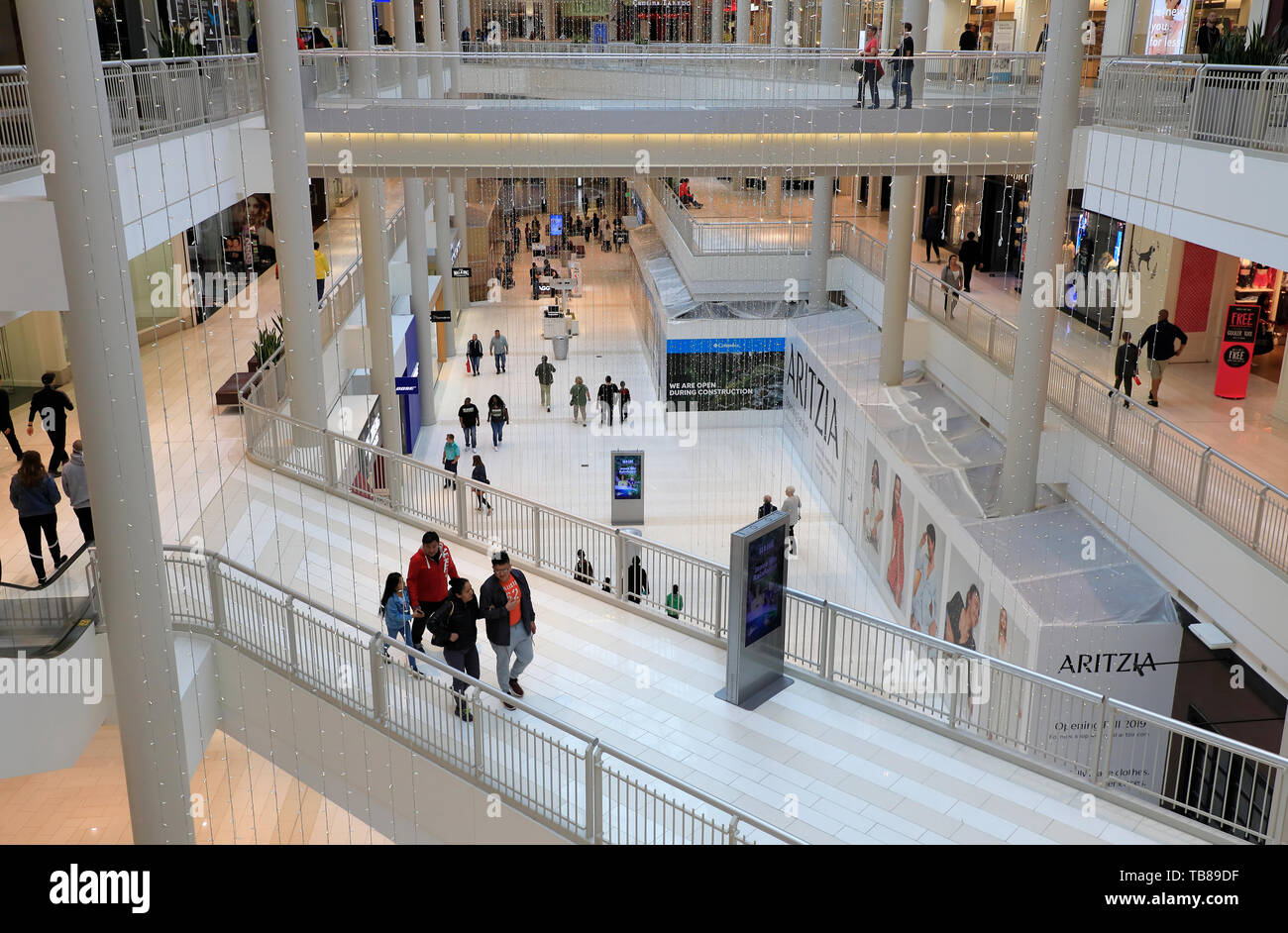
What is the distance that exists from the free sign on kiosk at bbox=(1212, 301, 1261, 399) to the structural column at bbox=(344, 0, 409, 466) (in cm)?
1227

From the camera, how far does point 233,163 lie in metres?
12.7

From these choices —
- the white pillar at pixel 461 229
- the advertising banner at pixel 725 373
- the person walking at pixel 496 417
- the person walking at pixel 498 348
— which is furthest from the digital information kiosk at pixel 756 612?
the white pillar at pixel 461 229

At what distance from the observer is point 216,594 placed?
9352 mm

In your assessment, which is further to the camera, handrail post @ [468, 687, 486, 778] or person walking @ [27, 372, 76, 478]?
person walking @ [27, 372, 76, 478]

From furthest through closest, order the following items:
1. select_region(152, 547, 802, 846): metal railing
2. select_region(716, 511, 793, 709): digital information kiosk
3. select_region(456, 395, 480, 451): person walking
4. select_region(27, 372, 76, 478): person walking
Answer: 1. select_region(456, 395, 480, 451): person walking
2. select_region(27, 372, 76, 478): person walking
3. select_region(716, 511, 793, 709): digital information kiosk
4. select_region(152, 547, 802, 846): metal railing

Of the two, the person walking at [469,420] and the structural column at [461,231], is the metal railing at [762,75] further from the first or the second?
the structural column at [461,231]

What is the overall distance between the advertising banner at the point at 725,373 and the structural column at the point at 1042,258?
32.9 ft

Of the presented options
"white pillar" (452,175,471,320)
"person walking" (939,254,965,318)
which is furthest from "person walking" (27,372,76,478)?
"white pillar" (452,175,471,320)

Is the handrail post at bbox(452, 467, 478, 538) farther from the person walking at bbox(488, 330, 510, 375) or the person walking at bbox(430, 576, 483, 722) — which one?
the person walking at bbox(488, 330, 510, 375)

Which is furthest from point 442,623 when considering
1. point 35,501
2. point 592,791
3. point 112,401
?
point 35,501

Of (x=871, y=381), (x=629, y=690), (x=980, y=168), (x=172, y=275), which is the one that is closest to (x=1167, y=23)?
(x=980, y=168)

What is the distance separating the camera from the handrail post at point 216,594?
9242 mm

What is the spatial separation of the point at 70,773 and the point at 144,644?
247 inches

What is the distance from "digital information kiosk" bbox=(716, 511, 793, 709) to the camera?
8.50 m
